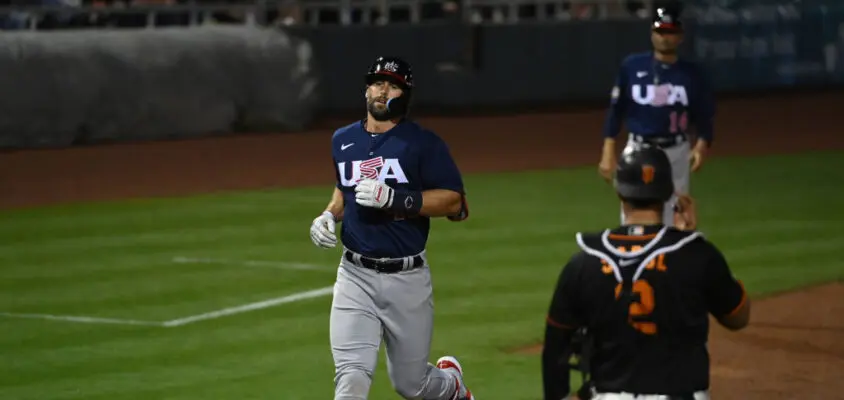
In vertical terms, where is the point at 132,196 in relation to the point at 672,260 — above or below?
below

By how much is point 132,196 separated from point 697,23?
14.8 metres

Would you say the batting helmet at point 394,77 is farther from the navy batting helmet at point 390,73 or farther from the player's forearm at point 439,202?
the player's forearm at point 439,202

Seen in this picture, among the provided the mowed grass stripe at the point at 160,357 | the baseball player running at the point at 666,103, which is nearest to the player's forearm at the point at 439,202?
the mowed grass stripe at the point at 160,357

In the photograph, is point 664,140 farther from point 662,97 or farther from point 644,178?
point 644,178

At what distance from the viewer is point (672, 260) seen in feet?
15.4

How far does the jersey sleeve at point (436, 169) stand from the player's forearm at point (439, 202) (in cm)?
4

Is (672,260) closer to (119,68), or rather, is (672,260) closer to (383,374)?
(383,374)

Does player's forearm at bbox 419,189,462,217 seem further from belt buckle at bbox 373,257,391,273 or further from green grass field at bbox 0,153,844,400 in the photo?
green grass field at bbox 0,153,844,400

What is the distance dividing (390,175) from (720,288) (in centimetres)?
230

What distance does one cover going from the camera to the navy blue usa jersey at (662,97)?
10.5m

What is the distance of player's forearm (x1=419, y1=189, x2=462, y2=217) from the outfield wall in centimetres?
1465

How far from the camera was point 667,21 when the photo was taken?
33.4ft

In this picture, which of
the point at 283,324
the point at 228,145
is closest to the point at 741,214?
the point at 283,324

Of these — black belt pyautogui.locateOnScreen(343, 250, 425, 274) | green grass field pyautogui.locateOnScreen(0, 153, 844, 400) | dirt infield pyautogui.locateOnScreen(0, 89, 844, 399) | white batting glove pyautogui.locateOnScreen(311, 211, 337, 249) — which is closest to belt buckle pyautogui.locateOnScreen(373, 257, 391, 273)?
black belt pyautogui.locateOnScreen(343, 250, 425, 274)
